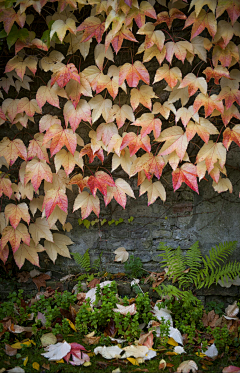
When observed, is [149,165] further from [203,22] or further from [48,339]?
[48,339]

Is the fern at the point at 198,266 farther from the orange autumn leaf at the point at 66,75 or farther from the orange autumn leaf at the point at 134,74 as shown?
the orange autumn leaf at the point at 66,75

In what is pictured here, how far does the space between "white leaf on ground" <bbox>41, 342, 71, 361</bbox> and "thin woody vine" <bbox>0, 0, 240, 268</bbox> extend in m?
0.85

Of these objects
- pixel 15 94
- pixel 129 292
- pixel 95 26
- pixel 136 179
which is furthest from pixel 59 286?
pixel 95 26

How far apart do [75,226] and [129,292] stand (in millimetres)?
774

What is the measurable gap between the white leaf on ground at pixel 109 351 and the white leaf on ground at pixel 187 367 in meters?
0.37

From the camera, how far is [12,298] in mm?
2230

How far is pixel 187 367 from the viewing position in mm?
1614

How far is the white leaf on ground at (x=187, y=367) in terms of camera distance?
1.59 m

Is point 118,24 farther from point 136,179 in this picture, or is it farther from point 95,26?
point 136,179

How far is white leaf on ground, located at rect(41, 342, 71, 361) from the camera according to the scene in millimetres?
1697

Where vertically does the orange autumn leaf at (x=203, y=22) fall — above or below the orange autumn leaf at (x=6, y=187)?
above

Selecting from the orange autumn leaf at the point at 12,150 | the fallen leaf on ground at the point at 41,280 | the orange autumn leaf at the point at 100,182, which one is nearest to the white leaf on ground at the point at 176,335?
the orange autumn leaf at the point at 100,182

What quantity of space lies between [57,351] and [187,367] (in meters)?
0.81

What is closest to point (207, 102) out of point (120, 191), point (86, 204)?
point (120, 191)
